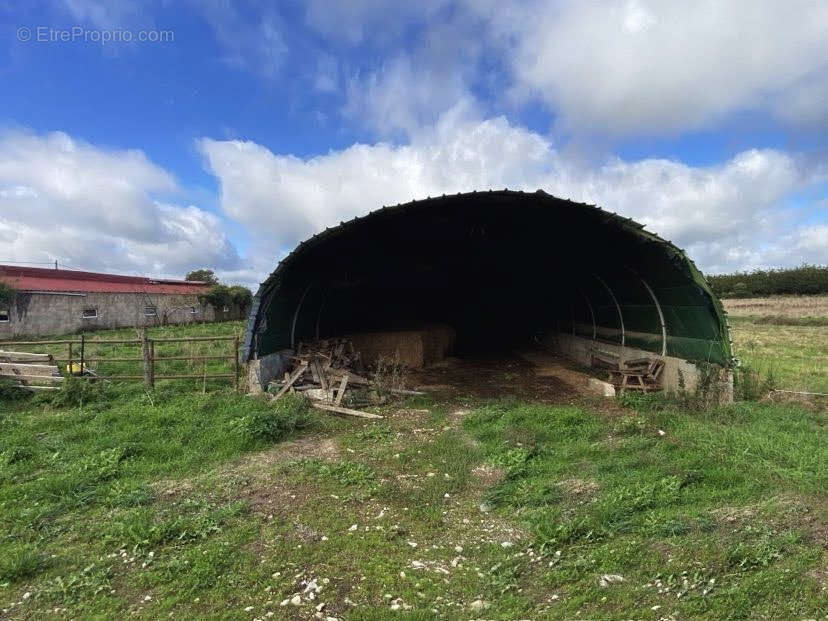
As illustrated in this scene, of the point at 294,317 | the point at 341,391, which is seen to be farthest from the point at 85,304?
the point at 341,391

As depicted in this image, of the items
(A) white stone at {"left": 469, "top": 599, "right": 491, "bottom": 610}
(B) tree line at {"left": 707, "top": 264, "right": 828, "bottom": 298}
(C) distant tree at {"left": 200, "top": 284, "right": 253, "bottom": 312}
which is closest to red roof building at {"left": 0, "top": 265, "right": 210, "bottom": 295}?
(C) distant tree at {"left": 200, "top": 284, "right": 253, "bottom": 312}

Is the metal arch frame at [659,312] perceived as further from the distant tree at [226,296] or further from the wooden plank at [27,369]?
the distant tree at [226,296]

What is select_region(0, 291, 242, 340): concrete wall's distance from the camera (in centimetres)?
2259

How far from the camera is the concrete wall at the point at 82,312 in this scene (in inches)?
890

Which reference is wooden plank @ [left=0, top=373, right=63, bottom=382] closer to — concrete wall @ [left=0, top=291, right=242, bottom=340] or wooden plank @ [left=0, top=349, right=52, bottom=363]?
wooden plank @ [left=0, top=349, right=52, bottom=363]

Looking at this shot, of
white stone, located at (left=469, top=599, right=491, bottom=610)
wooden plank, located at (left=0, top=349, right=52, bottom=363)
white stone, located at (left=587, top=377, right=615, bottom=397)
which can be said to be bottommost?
white stone, located at (left=469, top=599, right=491, bottom=610)

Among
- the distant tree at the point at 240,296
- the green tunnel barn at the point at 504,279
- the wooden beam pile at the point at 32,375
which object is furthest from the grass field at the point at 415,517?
the distant tree at the point at 240,296

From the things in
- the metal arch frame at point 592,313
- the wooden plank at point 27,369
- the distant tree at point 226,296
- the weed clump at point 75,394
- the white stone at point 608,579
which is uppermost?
the distant tree at point 226,296

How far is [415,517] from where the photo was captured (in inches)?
189

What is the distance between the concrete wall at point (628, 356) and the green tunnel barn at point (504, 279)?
5 centimetres

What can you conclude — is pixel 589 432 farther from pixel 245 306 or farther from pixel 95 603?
pixel 245 306

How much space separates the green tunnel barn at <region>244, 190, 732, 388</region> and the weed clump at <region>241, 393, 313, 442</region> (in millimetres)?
2086

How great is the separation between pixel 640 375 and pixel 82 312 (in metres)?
26.2

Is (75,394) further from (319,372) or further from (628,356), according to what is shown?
(628,356)
